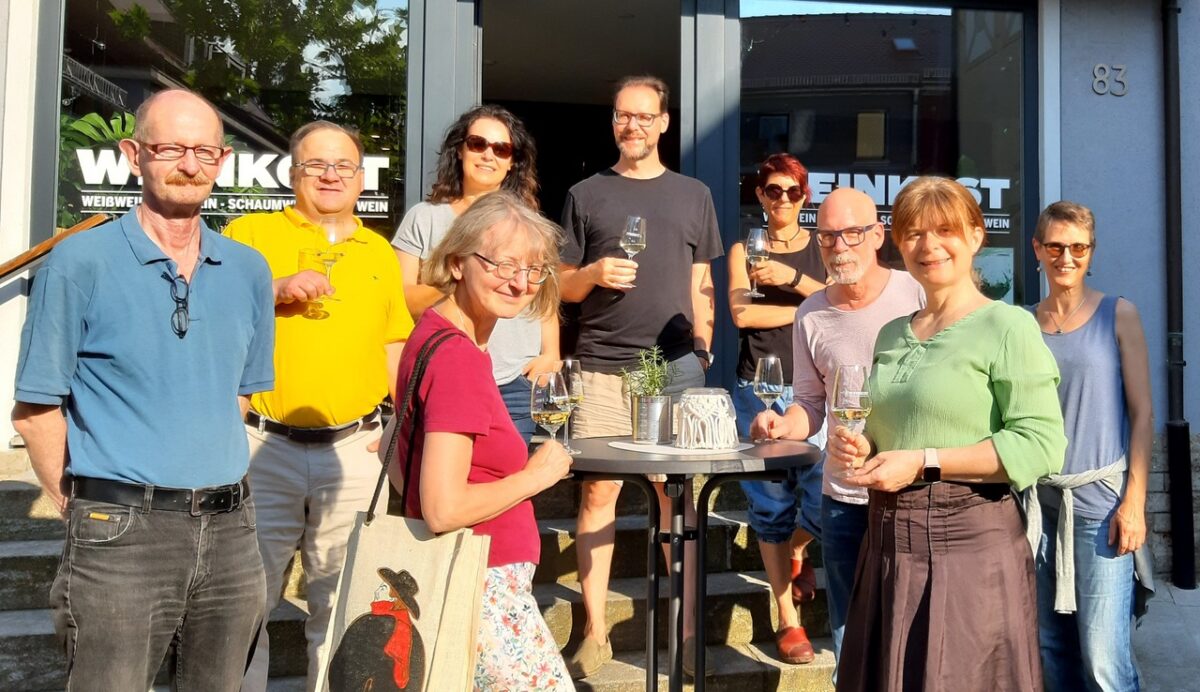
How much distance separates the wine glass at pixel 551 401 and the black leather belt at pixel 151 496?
872 millimetres

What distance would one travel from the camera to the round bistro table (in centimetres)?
284

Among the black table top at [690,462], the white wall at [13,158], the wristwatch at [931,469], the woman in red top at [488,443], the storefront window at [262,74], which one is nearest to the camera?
the woman in red top at [488,443]

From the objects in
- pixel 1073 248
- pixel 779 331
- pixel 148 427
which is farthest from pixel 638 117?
pixel 148 427

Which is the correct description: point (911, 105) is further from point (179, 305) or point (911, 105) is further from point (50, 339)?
point (50, 339)

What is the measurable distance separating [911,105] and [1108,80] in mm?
1073

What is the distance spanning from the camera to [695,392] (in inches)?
129

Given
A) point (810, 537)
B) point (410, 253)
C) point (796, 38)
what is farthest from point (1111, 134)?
point (410, 253)

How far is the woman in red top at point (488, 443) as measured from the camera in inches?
80.6

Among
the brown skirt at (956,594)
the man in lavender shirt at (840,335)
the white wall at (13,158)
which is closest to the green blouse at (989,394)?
the brown skirt at (956,594)

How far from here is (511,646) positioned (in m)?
2.12

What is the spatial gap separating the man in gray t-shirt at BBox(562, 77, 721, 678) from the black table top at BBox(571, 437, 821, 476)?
91cm

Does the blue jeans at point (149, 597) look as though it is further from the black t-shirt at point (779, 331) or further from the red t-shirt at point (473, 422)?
the black t-shirt at point (779, 331)

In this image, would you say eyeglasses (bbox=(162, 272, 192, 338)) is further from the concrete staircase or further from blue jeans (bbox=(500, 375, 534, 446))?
the concrete staircase

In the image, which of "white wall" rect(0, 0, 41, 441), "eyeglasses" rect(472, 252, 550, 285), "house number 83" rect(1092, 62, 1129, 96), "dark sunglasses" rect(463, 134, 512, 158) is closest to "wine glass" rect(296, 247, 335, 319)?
"dark sunglasses" rect(463, 134, 512, 158)
